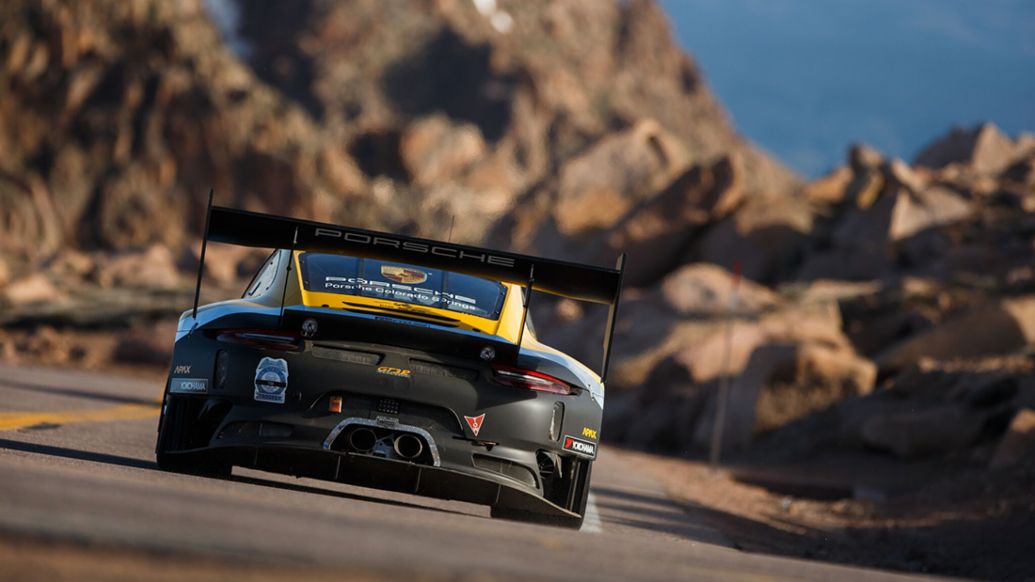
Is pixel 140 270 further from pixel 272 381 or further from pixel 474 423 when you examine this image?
pixel 474 423

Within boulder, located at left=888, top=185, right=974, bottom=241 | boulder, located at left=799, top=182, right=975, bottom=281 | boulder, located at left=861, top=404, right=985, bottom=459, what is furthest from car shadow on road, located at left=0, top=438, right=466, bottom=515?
boulder, located at left=888, top=185, right=974, bottom=241

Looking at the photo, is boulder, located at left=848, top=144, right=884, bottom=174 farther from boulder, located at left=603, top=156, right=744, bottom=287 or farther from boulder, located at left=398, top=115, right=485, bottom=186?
boulder, located at left=398, top=115, right=485, bottom=186

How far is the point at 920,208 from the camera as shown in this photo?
176 ft

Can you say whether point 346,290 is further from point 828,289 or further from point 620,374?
point 828,289

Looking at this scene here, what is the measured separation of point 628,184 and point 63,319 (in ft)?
70.7

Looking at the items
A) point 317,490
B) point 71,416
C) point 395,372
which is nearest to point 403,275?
point 395,372

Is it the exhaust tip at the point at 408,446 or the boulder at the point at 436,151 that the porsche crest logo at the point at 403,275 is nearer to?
the exhaust tip at the point at 408,446

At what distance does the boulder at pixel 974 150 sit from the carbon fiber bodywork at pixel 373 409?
6104 cm

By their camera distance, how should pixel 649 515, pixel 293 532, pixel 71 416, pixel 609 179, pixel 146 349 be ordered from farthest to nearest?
1. pixel 609 179
2. pixel 146 349
3. pixel 71 416
4. pixel 649 515
5. pixel 293 532

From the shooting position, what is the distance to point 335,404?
786 cm

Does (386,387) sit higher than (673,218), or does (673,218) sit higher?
(673,218)

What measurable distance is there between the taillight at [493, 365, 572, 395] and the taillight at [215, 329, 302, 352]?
1035mm

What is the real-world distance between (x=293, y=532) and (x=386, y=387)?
2.68 metres

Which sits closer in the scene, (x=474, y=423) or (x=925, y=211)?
(x=474, y=423)
